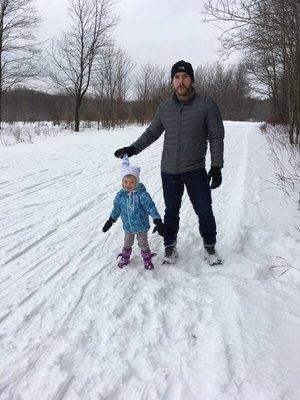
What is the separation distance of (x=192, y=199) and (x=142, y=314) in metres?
1.43

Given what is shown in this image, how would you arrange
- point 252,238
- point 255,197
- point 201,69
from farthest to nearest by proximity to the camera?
point 201,69, point 255,197, point 252,238

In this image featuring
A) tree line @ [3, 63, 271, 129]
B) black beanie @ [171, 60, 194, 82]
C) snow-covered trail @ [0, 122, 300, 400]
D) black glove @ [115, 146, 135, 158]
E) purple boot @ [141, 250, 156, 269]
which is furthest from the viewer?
tree line @ [3, 63, 271, 129]

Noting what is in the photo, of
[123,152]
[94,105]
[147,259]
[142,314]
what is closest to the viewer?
[142,314]

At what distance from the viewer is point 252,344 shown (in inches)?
109

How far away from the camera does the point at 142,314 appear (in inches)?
121

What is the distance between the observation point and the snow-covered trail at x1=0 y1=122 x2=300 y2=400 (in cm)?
237

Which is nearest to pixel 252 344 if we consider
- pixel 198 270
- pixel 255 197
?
pixel 198 270

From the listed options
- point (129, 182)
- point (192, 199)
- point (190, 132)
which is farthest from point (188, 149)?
point (129, 182)

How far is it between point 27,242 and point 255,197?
4179 millimetres

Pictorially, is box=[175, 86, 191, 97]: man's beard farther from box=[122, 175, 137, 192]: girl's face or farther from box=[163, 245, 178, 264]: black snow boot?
box=[163, 245, 178, 264]: black snow boot

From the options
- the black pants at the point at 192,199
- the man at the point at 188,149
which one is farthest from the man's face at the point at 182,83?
the black pants at the point at 192,199

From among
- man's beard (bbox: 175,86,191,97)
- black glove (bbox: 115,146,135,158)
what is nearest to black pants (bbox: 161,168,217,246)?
black glove (bbox: 115,146,135,158)

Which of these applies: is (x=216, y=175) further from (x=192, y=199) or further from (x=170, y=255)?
(x=170, y=255)

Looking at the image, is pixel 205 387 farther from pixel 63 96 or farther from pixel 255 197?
pixel 63 96
